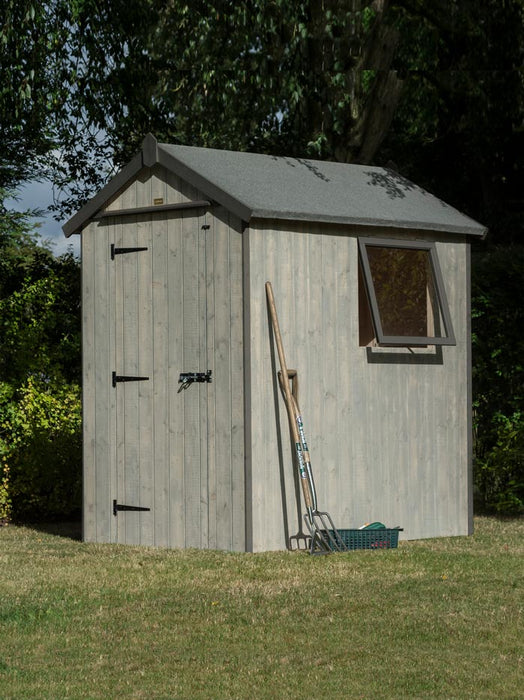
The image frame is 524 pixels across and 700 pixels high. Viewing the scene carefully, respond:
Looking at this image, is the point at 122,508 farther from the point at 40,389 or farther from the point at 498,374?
the point at 498,374

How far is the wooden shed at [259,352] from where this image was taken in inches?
415

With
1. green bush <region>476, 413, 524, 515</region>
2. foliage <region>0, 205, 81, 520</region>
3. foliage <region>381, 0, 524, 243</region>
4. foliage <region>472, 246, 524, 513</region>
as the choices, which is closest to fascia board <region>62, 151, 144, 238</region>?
foliage <region>0, 205, 81, 520</region>

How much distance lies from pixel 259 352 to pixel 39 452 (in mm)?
3919

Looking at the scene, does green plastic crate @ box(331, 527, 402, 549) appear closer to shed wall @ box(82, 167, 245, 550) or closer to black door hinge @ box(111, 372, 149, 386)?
shed wall @ box(82, 167, 245, 550)

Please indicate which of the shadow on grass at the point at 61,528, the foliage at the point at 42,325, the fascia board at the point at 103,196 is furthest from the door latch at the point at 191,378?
the foliage at the point at 42,325

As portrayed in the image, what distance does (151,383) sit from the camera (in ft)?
36.4

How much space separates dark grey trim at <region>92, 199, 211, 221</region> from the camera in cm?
1076

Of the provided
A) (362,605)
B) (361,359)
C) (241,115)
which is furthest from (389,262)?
(241,115)

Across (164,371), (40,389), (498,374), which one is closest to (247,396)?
(164,371)

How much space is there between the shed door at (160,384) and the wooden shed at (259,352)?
0.02m

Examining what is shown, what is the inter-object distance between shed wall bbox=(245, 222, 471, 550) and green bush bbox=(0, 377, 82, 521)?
372cm

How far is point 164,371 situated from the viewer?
11.0 metres

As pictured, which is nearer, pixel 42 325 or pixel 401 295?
pixel 401 295

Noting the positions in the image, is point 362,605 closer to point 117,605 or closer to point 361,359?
point 117,605
